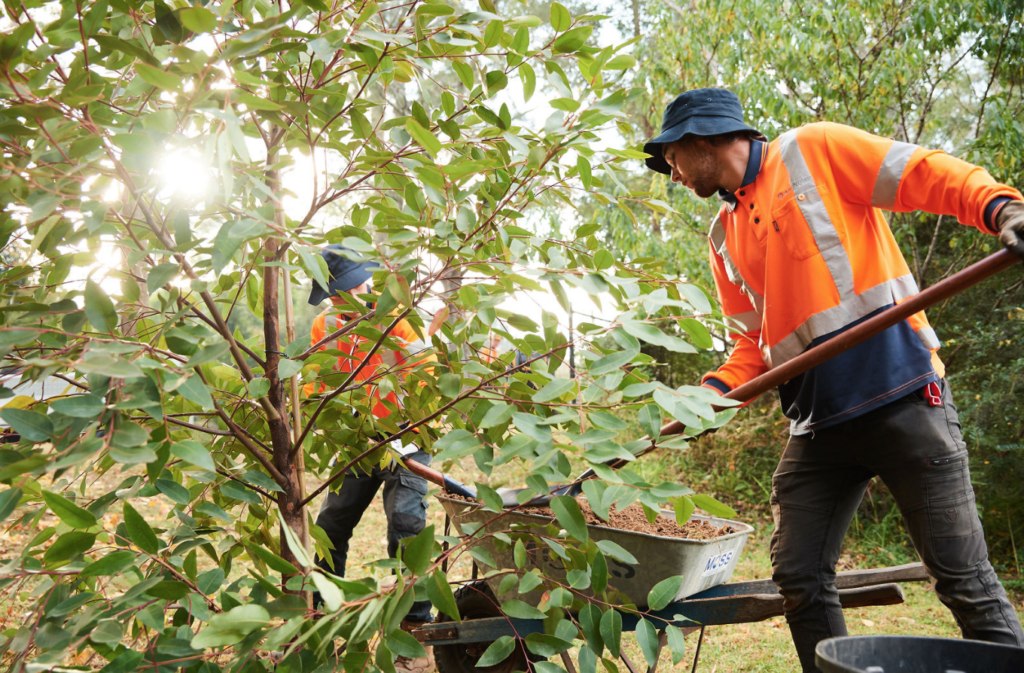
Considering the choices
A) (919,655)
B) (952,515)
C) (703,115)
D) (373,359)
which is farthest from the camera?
(703,115)

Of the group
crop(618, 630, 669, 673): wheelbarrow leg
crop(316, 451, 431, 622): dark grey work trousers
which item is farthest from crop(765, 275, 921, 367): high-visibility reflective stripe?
crop(316, 451, 431, 622): dark grey work trousers

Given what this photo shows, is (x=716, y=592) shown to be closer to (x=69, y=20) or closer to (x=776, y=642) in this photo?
(x=776, y=642)

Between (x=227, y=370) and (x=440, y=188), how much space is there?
0.68 metres

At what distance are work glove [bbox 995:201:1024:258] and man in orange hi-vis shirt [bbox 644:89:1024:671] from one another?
22 millimetres

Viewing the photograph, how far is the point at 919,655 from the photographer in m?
1.07

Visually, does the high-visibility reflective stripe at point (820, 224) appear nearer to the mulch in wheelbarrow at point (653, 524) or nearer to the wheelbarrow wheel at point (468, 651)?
the mulch in wheelbarrow at point (653, 524)

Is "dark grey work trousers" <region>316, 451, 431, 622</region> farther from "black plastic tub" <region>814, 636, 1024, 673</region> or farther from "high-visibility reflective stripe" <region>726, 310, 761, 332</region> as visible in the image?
"black plastic tub" <region>814, 636, 1024, 673</region>

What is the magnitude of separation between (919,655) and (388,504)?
2.70m

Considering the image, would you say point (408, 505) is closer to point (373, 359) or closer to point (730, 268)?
point (373, 359)

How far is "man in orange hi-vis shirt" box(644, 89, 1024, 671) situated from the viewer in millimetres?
1725

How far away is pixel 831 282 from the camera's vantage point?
1.95 meters

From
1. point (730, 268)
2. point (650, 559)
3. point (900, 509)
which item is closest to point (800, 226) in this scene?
point (730, 268)

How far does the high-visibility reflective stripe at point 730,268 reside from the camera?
7.43ft

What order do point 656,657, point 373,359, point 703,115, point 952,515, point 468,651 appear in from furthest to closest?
point 468,651
point 703,115
point 373,359
point 952,515
point 656,657
